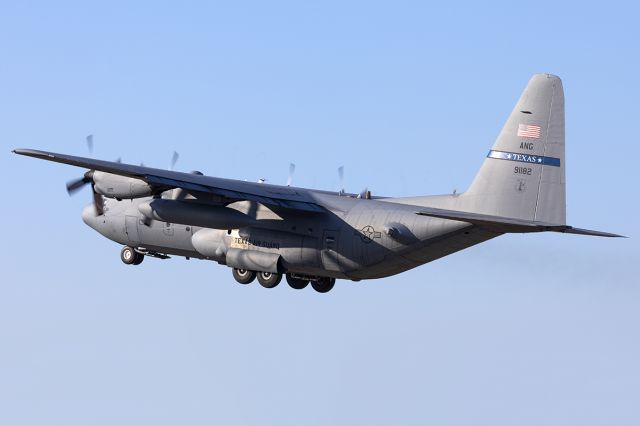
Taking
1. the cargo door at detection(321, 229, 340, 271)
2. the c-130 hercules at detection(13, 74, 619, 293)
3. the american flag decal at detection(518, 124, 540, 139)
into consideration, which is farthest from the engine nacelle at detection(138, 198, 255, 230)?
the american flag decal at detection(518, 124, 540, 139)

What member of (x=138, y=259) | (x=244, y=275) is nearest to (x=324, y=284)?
(x=244, y=275)

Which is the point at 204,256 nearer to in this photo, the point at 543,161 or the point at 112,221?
the point at 112,221

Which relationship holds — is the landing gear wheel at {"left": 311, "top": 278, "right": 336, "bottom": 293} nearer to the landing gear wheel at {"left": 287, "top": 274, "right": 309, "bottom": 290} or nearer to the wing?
the landing gear wheel at {"left": 287, "top": 274, "right": 309, "bottom": 290}

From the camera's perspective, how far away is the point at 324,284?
4256cm

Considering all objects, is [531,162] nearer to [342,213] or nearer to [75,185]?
[342,213]

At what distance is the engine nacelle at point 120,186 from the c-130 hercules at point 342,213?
0.10ft

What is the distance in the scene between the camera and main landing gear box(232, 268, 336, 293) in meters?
41.3

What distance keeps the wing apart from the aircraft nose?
5664mm

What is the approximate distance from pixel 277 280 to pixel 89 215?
7975 mm

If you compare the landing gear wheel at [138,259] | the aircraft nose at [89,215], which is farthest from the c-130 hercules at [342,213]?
the aircraft nose at [89,215]

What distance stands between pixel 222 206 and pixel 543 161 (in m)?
9.35

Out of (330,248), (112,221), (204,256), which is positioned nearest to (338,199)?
(330,248)

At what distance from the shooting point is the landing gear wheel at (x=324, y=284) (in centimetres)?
4250

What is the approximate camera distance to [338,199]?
40.8 m
